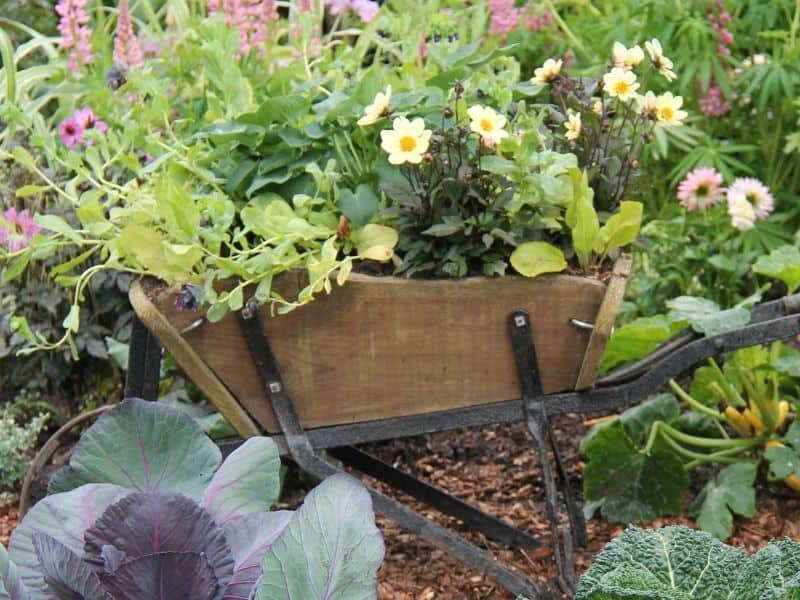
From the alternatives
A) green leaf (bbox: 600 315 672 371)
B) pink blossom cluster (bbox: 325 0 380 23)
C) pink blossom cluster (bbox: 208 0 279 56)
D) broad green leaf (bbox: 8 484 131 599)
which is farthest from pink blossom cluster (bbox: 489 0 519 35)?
broad green leaf (bbox: 8 484 131 599)

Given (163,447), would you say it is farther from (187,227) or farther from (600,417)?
(600,417)

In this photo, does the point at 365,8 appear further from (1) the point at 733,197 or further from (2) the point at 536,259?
(2) the point at 536,259

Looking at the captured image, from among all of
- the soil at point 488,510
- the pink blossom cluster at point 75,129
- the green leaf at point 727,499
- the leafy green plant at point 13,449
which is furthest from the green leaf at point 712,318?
the leafy green plant at point 13,449

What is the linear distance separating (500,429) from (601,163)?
3.93 feet

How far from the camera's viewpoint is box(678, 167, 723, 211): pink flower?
3.17 meters

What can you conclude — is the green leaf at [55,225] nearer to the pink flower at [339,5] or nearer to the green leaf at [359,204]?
the green leaf at [359,204]

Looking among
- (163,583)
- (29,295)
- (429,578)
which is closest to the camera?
(163,583)

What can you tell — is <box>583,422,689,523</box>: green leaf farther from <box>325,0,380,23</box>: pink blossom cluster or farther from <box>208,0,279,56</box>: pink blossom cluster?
<box>325,0,380,23</box>: pink blossom cluster

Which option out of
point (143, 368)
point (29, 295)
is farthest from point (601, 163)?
point (29, 295)

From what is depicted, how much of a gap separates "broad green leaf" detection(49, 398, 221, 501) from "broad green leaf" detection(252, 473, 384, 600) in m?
0.23

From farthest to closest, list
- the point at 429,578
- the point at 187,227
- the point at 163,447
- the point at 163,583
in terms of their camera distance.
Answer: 1. the point at 429,578
2. the point at 187,227
3. the point at 163,447
4. the point at 163,583

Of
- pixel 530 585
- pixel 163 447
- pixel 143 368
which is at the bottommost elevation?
pixel 530 585

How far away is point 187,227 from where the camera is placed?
76.8 inches

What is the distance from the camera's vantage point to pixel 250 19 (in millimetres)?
2646
